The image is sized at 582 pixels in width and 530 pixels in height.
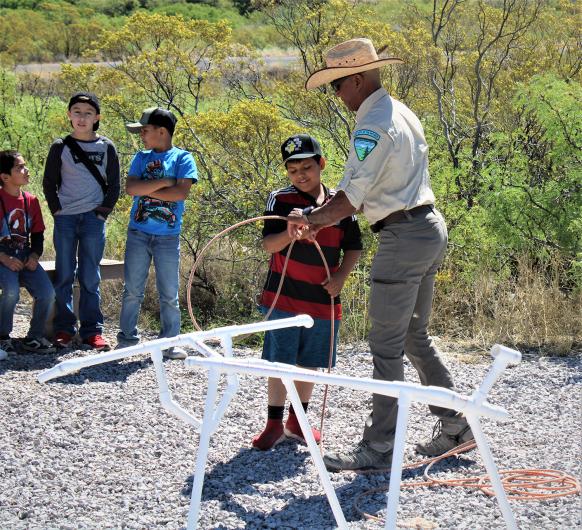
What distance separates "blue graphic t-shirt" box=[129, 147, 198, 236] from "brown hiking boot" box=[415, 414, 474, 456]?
275cm

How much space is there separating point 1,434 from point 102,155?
2591mm

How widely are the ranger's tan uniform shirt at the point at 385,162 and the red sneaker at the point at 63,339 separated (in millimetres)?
3345

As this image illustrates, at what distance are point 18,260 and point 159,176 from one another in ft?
4.12

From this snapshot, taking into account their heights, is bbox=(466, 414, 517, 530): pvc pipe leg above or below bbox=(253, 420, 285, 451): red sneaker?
above

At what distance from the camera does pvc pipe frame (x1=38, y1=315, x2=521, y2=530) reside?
2615 millimetres

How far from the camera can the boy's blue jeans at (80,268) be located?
703cm

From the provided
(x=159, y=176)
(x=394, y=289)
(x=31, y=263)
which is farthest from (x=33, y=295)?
(x=394, y=289)

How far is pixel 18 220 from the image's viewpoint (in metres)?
6.99

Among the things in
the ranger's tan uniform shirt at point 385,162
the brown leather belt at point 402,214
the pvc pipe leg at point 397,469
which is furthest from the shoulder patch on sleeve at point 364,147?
the pvc pipe leg at point 397,469

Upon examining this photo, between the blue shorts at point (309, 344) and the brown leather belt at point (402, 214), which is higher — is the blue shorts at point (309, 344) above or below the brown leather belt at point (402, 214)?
below

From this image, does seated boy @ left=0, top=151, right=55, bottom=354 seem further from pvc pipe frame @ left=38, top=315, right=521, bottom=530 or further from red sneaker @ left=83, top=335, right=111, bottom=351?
pvc pipe frame @ left=38, top=315, right=521, bottom=530

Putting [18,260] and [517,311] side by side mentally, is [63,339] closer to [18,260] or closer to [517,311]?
[18,260]

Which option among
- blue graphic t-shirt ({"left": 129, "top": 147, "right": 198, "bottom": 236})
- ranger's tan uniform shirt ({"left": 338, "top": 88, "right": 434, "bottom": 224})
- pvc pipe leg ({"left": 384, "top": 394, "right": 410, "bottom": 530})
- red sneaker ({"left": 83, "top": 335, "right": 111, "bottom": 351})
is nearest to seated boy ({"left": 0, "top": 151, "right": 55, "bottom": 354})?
red sneaker ({"left": 83, "top": 335, "right": 111, "bottom": 351})

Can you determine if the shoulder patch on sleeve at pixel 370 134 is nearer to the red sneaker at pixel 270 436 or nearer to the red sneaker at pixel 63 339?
the red sneaker at pixel 270 436
